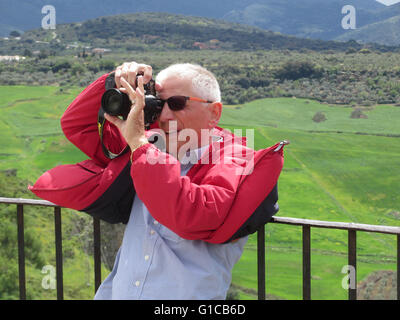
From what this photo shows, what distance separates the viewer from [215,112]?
1596 mm

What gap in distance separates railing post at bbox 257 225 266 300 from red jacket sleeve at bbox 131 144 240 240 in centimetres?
43

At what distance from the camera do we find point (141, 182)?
1.32m

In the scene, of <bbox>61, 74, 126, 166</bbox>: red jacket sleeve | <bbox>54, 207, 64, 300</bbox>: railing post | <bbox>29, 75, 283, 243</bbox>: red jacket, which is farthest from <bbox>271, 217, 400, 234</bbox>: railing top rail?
<bbox>54, 207, 64, 300</bbox>: railing post

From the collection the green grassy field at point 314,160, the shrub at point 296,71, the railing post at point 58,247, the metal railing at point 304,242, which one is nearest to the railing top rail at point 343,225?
the metal railing at point 304,242

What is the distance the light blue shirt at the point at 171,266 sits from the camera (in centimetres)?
145

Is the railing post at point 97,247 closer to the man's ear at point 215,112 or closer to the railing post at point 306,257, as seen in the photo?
the man's ear at point 215,112

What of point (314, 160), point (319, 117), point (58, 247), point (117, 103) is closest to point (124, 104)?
point (117, 103)

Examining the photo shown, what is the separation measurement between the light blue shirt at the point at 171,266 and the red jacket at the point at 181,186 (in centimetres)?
9

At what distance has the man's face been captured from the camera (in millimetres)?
1555

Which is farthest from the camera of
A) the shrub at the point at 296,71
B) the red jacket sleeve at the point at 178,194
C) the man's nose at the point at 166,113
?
the shrub at the point at 296,71

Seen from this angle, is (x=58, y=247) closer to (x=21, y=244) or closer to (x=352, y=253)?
(x=21, y=244)

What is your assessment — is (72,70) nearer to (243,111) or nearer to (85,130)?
(243,111)

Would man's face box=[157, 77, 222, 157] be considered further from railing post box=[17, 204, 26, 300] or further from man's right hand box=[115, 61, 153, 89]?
railing post box=[17, 204, 26, 300]
